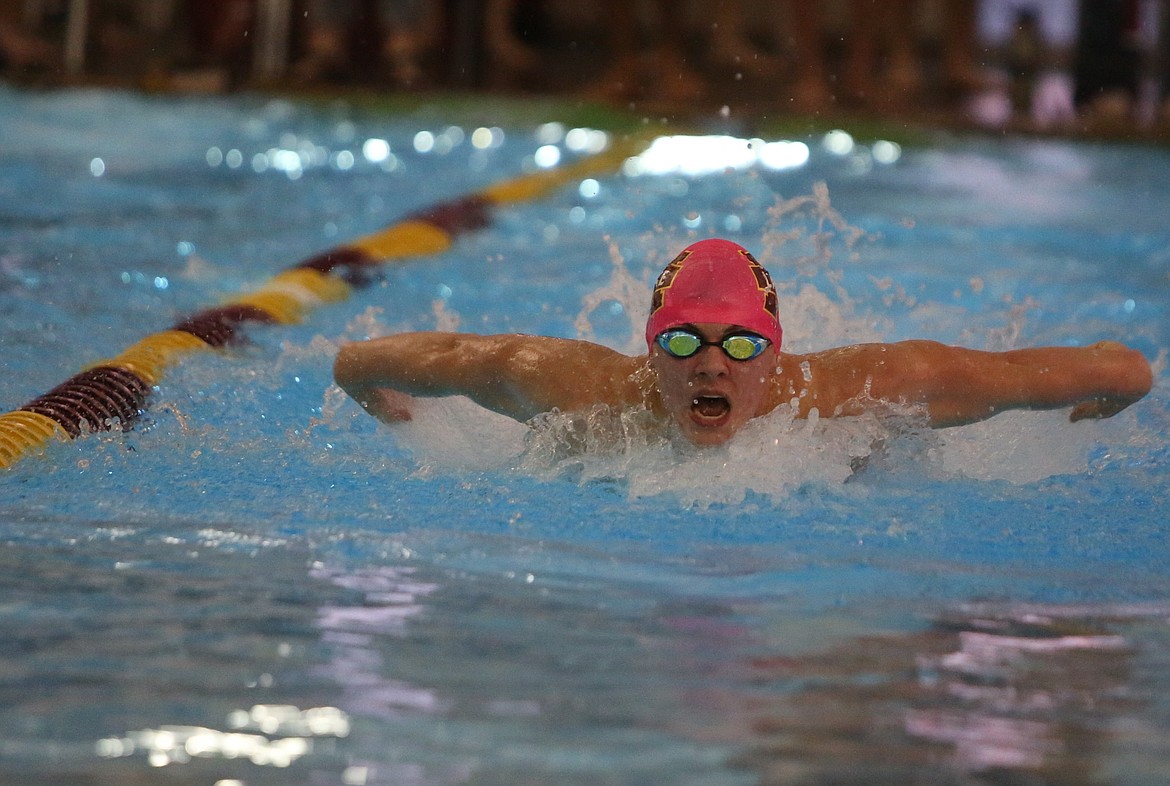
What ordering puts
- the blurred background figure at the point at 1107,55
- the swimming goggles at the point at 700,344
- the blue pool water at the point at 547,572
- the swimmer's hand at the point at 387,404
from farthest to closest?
the blurred background figure at the point at 1107,55, the swimmer's hand at the point at 387,404, the swimming goggles at the point at 700,344, the blue pool water at the point at 547,572

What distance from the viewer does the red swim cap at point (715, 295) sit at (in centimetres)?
316

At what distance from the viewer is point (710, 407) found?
321 cm

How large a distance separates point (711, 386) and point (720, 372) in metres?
0.04

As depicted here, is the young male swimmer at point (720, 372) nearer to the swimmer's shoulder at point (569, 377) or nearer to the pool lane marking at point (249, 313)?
the swimmer's shoulder at point (569, 377)

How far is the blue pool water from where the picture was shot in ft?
6.31

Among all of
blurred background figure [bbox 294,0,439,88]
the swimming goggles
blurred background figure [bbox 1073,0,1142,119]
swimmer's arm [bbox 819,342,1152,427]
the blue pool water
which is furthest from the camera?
blurred background figure [bbox 294,0,439,88]

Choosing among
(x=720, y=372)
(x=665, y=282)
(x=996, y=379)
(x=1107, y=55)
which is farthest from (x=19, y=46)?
(x=996, y=379)

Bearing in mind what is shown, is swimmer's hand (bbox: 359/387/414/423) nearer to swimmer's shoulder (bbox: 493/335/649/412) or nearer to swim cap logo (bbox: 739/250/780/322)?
swimmer's shoulder (bbox: 493/335/649/412)

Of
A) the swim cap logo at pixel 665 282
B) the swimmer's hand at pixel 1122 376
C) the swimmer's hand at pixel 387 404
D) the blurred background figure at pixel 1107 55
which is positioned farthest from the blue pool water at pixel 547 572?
the blurred background figure at pixel 1107 55

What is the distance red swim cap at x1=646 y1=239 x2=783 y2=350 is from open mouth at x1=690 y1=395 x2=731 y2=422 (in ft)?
0.53

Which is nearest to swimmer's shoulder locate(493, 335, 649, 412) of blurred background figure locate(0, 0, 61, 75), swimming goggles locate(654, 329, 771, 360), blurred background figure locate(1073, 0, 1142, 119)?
swimming goggles locate(654, 329, 771, 360)

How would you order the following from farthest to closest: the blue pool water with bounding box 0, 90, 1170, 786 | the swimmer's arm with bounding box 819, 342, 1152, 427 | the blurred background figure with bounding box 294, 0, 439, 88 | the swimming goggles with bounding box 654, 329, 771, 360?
the blurred background figure with bounding box 294, 0, 439, 88 < the swimmer's arm with bounding box 819, 342, 1152, 427 < the swimming goggles with bounding box 654, 329, 771, 360 < the blue pool water with bounding box 0, 90, 1170, 786

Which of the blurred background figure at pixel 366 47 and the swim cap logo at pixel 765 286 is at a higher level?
the blurred background figure at pixel 366 47

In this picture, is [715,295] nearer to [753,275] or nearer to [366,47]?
[753,275]
